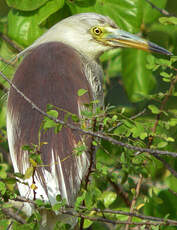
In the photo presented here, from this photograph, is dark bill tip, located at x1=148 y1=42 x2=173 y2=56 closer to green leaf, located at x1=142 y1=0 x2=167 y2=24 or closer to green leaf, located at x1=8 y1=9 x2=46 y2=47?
green leaf, located at x1=142 y1=0 x2=167 y2=24

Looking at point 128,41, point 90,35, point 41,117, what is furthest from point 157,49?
Answer: point 41,117

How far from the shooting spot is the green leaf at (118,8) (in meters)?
2.16

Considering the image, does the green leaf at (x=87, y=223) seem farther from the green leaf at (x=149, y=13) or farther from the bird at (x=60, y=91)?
the green leaf at (x=149, y=13)

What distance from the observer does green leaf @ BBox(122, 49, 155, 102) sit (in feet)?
8.76

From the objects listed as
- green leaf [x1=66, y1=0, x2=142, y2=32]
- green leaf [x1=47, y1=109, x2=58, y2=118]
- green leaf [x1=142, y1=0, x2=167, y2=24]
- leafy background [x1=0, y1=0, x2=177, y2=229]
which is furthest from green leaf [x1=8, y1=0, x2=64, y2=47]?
green leaf [x1=47, y1=109, x2=58, y2=118]

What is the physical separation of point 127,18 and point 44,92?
0.64 meters

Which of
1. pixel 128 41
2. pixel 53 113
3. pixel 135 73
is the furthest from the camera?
pixel 135 73

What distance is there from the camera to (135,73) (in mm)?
2684

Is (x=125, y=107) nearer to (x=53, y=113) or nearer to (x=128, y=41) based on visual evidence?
(x=128, y=41)

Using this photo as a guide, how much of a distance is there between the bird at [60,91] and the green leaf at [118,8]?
0.27 ft

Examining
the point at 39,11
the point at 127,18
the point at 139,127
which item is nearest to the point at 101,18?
the point at 127,18

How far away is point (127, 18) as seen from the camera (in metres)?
2.22

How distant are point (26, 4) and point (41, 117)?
22.3 inches

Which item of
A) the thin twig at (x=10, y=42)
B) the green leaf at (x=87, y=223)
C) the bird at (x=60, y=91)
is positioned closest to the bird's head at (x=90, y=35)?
the bird at (x=60, y=91)
